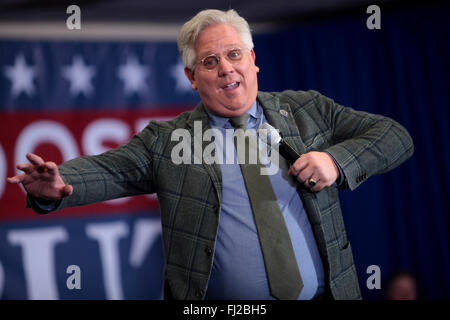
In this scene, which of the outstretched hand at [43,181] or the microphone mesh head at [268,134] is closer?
the outstretched hand at [43,181]

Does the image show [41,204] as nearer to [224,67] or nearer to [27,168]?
[27,168]

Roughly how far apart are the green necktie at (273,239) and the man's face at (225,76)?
25 centimetres

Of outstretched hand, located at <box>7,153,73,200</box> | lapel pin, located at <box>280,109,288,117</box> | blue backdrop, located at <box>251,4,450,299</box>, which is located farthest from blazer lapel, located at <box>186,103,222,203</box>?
blue backdrop, located at <box>251,4,450,299</box>

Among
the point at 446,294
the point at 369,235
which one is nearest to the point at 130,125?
the point at 369,235

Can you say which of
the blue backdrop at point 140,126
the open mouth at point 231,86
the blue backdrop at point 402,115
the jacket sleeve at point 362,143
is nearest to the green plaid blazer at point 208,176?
the jacket sleeve at point 362,143

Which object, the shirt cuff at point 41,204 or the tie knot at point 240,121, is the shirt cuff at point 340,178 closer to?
the tie knot at point 240,121

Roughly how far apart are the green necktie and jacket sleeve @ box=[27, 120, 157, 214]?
364 mm

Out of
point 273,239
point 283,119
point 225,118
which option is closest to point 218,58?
point 225,118

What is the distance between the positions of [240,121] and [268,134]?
0.15m

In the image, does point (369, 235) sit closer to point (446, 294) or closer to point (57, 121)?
point (446, 294)

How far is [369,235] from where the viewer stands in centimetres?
404

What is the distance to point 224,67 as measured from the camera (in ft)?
5.29

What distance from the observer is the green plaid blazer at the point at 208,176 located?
1.45m

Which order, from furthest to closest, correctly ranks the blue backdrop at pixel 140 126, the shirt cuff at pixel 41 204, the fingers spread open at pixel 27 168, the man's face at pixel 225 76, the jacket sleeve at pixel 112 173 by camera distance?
the blue backdrop at pixel 140 126
the man's face at pixel 225 76
the jacket sleeve at pixel 112 173
the shirt cuff at pixel 41 204
the fingers spread open at pixel 27 168
